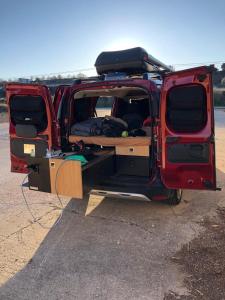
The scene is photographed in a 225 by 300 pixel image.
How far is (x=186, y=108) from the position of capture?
3.97m

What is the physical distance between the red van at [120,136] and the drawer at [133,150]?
0.6 inches

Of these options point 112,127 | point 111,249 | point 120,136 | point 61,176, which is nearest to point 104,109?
point 112,127

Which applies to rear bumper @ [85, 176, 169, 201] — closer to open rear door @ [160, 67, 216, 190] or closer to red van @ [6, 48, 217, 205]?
red van @ [6, 48, 217, 205]

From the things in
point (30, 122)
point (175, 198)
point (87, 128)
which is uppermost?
point (30, 122)

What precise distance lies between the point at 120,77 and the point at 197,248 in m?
2.67

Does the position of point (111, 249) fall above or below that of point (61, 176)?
below

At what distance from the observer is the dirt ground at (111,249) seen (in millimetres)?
2982

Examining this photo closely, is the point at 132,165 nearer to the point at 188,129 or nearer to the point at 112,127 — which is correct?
the point at 112,127

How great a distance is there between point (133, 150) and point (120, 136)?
1.59 ft

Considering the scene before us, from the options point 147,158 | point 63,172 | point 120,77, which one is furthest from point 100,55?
point 63,172

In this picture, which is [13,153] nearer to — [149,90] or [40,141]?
[40,141]

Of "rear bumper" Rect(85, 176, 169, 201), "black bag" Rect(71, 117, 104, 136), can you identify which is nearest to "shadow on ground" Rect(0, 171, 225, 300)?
"rear bumper" Rect(85, 176, 169, 201)

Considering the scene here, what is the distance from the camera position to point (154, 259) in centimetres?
349

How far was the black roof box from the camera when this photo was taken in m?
5.62
